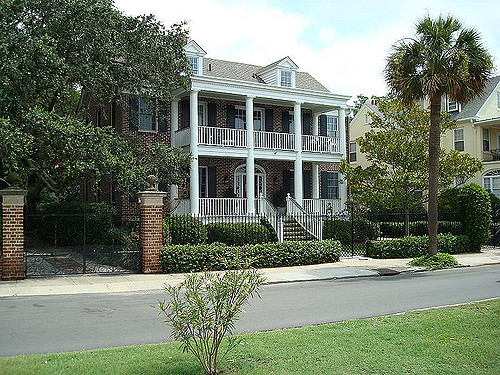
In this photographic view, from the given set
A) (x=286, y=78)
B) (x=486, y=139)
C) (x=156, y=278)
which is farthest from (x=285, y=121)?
(x=156, y=278)

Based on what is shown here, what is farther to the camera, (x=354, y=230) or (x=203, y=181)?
(x=203, y=181)

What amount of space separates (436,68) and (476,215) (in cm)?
830

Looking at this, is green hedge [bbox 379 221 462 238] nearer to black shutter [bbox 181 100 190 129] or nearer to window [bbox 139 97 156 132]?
black shutter [bbox 181 100 190 129]

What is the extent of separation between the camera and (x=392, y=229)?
26.9 m

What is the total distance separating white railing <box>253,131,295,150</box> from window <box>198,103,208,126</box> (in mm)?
2581

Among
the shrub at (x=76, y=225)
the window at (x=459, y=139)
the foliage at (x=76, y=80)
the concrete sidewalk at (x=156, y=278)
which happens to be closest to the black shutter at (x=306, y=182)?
the concrete sidewalk at (x=156, y=278)

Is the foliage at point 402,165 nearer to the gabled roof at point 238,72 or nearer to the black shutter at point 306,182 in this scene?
the black shutter at point 306,182

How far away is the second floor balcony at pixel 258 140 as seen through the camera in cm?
2519

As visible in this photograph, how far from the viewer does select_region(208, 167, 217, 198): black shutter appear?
27.1 metres

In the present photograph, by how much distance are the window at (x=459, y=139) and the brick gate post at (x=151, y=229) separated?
2519 cm

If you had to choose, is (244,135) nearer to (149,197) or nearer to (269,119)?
(269,119)

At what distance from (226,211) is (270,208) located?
86.8 inches

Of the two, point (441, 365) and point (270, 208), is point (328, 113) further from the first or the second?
point (441, 365)

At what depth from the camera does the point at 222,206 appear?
25188 millimetres
